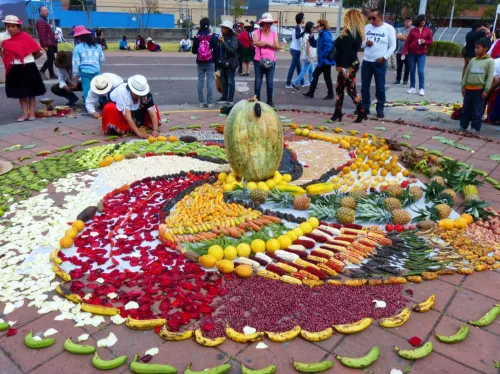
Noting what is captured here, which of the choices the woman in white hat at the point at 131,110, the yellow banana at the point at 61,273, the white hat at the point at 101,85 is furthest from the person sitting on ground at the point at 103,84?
the yellow banana at the point at 61,273

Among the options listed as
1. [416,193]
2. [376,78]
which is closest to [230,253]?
[416,193]

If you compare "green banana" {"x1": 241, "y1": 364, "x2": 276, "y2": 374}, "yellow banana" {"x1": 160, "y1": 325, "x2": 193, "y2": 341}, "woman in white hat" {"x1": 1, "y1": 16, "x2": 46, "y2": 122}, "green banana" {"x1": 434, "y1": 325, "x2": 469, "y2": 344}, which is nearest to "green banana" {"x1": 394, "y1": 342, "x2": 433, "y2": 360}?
"green banana" {"x1": 434, "y1": 325, "x2": 469, "y2": 344}

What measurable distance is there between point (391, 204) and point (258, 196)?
1.39 m

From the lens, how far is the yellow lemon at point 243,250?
3.75m

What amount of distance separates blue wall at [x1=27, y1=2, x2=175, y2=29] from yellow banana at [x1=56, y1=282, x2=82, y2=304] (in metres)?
33.9

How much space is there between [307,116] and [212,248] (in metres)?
6.36

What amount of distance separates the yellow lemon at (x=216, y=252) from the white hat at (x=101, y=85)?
19.3ft

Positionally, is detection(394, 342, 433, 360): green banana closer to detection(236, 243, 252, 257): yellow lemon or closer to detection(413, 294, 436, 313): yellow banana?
detection(413, 294, 436, 313): yellow banana

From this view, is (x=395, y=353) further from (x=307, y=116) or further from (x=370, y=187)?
(x=307, y=116)

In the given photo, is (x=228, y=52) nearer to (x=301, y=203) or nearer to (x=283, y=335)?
(x=301, y=203)

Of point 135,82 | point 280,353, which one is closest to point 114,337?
point 280,353

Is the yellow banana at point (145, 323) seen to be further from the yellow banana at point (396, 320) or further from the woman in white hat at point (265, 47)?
the woman in white hat at point (265, 47)

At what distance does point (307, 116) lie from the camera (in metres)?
9.52

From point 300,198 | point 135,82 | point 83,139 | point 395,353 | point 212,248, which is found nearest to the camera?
point 395,353
